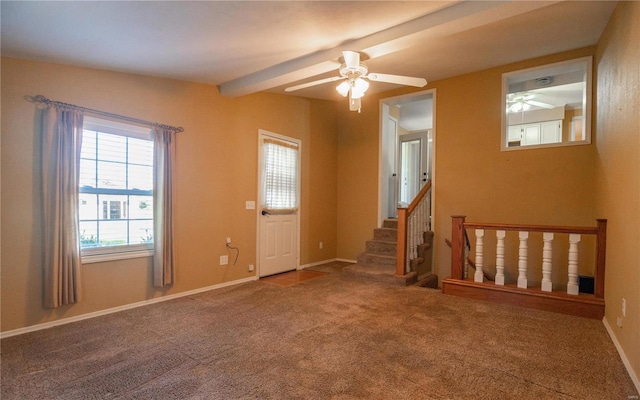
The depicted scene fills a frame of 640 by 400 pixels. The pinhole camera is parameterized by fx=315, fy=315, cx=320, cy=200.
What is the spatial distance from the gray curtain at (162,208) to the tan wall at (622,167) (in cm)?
412

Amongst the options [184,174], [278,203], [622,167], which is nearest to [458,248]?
[622,167]

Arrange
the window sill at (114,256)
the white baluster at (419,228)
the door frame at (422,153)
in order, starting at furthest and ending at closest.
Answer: the door frame at (422,153)
the white baluster at (419,228)
the window sill at (114,256)

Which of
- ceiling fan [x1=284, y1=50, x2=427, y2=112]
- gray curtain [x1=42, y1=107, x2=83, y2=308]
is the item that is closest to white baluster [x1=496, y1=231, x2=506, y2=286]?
ceiling fan [x1=284, y1=50, x2=427, y2=112]

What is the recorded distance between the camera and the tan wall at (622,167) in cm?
212

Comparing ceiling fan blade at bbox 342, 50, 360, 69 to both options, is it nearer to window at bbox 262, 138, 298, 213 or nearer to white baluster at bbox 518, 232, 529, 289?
window at bbox 262, 138, 298, 213

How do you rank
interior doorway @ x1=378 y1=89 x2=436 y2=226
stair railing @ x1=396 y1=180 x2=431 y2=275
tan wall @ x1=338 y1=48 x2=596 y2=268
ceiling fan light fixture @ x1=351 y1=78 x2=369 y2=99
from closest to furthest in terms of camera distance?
ceiling fan light fixture @ x1=351 y1=78 x2=369 y2=99, tan wall @ x1=338 y1=48 x2=596 y2=268, stair railing @ x1=396 y1=180 x2=431 y2=275, interior doorway @ x1=378 y1=89 x2=436 y2=226

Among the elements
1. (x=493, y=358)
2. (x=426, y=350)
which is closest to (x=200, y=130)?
(x=426, y=350)

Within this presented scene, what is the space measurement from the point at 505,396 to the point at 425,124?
6.89 metres

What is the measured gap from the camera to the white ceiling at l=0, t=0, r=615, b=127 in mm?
2264

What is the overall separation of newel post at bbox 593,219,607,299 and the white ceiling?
81.0 inches

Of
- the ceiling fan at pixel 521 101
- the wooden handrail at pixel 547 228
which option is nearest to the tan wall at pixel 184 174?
the wooden handrail at pixel 547 228

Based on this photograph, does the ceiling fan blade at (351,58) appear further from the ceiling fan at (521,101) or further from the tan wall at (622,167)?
the ceiling fan at (521,101)

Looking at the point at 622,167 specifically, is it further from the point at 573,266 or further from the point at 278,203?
the point at 278,203

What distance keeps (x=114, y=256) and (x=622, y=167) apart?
470 centimetres
